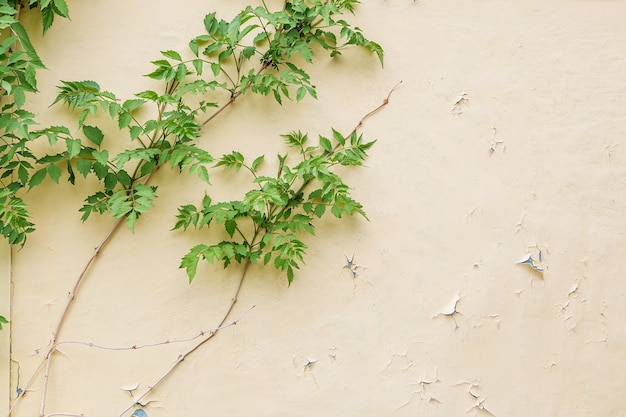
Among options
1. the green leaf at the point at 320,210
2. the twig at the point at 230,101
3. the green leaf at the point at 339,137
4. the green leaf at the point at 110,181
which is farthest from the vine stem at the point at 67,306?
the green leaf at the point at 339,137

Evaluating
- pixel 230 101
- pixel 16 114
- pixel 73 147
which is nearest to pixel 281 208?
pixel 230 101

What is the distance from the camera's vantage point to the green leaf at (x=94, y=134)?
56.2 inches

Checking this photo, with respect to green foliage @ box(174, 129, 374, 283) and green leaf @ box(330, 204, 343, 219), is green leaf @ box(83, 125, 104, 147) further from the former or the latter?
green leaf @ box(330, 204, 343, 219)

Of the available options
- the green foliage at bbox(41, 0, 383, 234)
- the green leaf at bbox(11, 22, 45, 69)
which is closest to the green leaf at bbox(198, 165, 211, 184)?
the green foliage at bbox(41, 0, 383, 234)

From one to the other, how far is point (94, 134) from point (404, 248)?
95 centimetres

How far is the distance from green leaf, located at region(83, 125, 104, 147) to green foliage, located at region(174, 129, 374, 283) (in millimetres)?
286

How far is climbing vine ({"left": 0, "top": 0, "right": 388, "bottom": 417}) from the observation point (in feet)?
4.50

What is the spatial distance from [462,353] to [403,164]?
613 mm

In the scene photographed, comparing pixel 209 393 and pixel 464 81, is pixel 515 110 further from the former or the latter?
pixel 209 393

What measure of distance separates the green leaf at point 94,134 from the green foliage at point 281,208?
0.94 feet

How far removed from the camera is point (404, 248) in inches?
65.4

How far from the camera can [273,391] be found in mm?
1517

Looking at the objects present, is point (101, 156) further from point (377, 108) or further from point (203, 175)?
point (377, 108)

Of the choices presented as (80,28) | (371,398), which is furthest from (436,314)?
(80,28)
